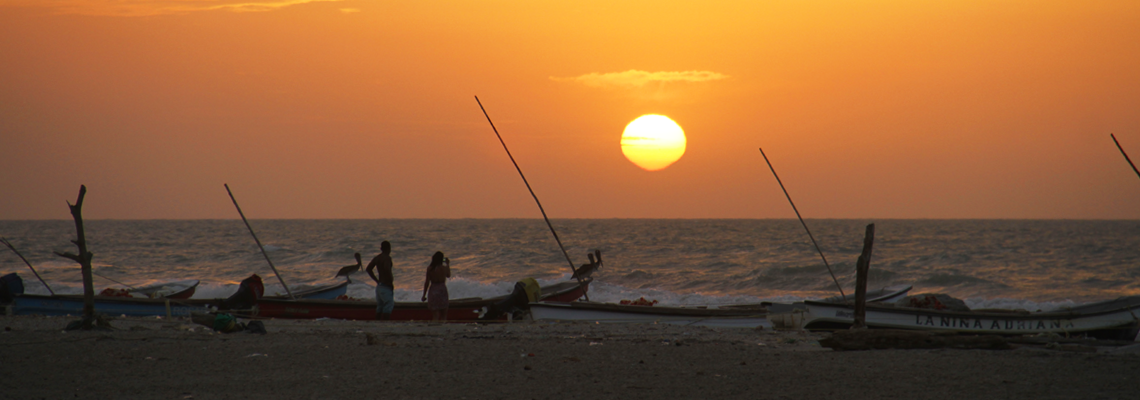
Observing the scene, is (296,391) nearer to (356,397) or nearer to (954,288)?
(356,397)

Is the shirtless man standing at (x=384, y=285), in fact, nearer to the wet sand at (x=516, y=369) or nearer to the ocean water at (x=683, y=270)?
the wet sand at (x=516, y=369)

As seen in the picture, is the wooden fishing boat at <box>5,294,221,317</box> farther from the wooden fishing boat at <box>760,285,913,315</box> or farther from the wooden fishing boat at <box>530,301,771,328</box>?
the wooden fishing boat at <box>760,285,913,315</box>

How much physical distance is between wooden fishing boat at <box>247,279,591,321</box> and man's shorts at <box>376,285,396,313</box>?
0.79 meters

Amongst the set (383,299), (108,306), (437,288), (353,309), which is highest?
(437,288)

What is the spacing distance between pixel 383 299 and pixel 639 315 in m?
4.09

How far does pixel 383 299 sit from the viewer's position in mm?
12359

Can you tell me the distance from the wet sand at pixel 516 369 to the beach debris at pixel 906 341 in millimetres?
155

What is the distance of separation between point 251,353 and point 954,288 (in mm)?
24734

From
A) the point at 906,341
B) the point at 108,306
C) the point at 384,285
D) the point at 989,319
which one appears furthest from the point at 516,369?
the point at 108,306

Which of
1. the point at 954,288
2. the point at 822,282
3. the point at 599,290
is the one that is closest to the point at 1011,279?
the point at 954,288

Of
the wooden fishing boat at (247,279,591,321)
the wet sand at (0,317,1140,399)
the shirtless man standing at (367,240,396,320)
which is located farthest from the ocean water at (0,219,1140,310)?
the wet sand at (0,317,1140,399)

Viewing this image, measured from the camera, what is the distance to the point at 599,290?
26.5m

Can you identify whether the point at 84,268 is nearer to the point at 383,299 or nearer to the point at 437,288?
the point at 383,299

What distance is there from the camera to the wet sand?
562 cm
